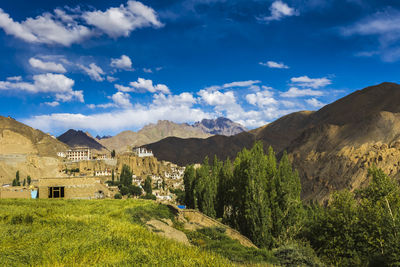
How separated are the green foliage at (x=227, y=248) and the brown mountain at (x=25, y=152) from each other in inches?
4700

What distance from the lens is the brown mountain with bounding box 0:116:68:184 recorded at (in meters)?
124

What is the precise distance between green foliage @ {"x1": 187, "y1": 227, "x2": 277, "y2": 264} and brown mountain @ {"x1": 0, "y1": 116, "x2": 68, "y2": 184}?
119 meters

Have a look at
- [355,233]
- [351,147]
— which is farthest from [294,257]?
[351,147]

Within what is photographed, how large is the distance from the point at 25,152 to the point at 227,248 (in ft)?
523

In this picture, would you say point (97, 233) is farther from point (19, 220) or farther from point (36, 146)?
point (36, 146)

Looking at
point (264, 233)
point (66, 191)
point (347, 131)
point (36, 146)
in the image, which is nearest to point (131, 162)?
point (36, 146)

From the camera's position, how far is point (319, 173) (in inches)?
4122

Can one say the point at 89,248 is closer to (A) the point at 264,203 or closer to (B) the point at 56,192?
(A) the point at 264,203

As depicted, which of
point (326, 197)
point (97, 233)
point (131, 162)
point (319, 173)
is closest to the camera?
point (97, 233)

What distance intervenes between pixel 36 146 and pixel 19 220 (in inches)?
6665

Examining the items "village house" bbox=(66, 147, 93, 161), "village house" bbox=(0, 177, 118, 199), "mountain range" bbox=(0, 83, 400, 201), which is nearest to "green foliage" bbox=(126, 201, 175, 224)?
→ "village house" bbox=(0, 177, 118, 199)

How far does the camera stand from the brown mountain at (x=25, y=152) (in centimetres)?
12444

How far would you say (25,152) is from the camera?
482ft

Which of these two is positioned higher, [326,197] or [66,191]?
[66,191]
